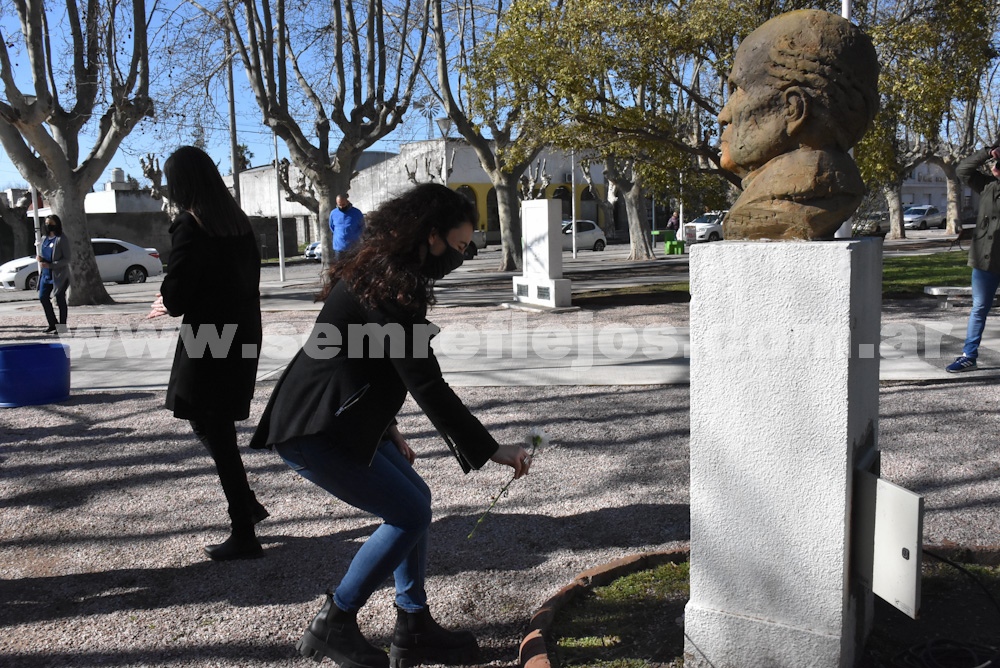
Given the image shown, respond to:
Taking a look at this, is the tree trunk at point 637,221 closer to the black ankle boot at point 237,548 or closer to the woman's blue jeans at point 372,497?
the black ankle boot at point 237,548

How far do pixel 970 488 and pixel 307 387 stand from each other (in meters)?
3.89

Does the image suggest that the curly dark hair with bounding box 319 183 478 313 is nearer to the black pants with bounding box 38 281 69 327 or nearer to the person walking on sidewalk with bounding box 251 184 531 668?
the person walking on sidewalk with bounding box 251 184 531 668

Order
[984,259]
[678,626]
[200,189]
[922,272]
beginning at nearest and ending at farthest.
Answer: [678,626] < [200,189] < [984,259] < [922,272]

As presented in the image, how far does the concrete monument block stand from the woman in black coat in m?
9.68

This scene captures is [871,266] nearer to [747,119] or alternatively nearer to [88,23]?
[747,119]

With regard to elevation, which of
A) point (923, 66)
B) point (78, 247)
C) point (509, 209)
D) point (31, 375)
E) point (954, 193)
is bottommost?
point (31, 375)

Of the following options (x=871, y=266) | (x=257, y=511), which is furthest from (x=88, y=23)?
(x=871, y=266)

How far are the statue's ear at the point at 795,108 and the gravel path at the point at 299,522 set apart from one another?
216 cm

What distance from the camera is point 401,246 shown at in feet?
9.43

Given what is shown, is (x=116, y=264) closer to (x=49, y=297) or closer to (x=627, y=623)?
(x=49, y=297)

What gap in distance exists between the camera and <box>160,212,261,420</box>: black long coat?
13.2ft

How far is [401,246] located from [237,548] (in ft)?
6.95

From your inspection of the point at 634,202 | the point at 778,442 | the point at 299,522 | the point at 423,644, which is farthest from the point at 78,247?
the point at 778,442

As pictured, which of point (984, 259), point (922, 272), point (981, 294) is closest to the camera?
point (984, 259)
